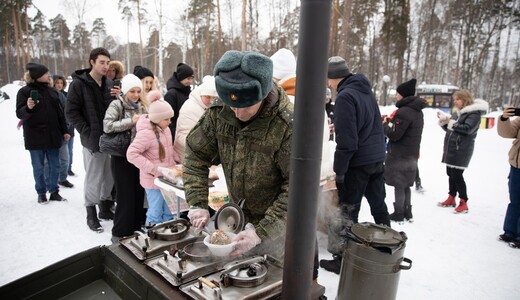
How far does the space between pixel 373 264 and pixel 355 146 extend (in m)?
1.22

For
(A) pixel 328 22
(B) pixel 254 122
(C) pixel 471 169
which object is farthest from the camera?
(C) pixel 471 169

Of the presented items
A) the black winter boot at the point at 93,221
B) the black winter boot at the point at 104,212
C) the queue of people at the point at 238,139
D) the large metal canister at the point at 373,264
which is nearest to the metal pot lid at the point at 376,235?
the large metal canister at the point at 373,264

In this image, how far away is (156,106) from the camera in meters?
3.60

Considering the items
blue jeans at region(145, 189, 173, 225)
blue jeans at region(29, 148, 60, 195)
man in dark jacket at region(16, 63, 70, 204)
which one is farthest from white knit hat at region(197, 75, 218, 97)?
blue jeans at region(29, 148, 60, 195)

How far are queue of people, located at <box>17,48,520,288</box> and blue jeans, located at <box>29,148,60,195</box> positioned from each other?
0.06 ft

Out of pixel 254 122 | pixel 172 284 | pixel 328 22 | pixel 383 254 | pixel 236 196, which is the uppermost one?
pixel 328 22

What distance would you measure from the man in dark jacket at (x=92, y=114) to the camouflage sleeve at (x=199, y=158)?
276 centimetres

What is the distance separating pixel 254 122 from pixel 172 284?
0.91 meters

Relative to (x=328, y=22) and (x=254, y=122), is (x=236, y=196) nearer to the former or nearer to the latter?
(x=254, y=122)

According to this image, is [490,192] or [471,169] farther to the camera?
[471,169]

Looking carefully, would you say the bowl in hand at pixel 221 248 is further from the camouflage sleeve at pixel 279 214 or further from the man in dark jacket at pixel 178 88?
the man in dark jacket at pixel 178 88

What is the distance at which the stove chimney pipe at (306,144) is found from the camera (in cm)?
85

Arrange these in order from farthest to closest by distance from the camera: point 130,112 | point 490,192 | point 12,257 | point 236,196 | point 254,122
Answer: point 490,192 < point 130,112 < point 12,257 < point 236,196 < point 254,122

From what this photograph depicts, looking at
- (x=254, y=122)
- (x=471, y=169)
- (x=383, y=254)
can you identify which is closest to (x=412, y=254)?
(x=383, y=254)
